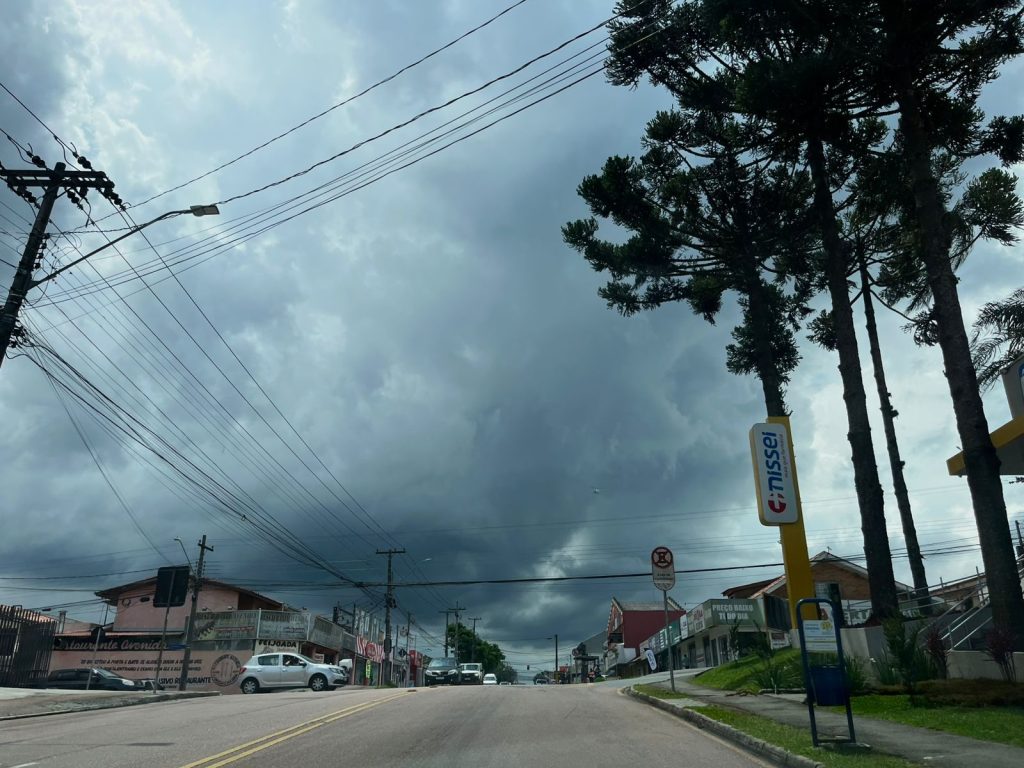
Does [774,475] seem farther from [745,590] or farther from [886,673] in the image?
[745,590]

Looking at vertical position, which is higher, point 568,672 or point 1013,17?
point 1013,17

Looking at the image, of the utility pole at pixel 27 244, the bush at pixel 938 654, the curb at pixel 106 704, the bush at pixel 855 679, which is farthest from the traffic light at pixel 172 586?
the bush at pixel 938 654

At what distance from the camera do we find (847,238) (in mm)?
26875

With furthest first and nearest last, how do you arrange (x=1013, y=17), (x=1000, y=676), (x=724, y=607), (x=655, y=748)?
(x=724, y=607)
(x=1013, y=17)
(x=1000, y=676)
(x=655, y=748)

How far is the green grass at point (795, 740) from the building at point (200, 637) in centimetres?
3748

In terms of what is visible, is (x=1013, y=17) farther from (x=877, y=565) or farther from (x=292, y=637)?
(x=292, y=637)

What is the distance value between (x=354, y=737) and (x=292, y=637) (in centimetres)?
4123

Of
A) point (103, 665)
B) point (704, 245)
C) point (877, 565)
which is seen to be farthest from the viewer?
point (103, 665)

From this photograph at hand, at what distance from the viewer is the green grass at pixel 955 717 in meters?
9.55

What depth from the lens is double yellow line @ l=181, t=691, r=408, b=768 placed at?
8625 millimetres

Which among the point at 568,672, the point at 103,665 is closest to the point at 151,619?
the point at 103,665

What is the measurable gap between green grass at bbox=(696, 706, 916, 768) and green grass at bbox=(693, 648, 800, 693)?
535cm

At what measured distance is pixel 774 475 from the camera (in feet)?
70.4

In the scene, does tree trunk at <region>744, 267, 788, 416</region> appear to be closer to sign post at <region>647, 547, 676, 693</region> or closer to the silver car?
sign post at <region>647, 547, 676, 693</region>
